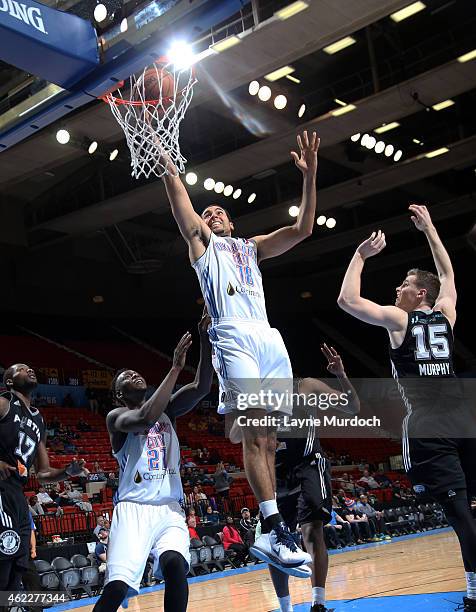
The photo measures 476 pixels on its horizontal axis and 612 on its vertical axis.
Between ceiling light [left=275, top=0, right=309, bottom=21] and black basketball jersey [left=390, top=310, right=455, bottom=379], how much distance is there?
749cm

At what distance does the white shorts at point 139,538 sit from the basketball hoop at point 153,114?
7.51ft

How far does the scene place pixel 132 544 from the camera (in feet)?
15.5

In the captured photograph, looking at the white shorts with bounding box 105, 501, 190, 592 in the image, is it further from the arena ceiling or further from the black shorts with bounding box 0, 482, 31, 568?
the arena ceiling

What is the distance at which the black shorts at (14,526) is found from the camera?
5121 mm

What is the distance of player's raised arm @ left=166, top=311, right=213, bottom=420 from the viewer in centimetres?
522

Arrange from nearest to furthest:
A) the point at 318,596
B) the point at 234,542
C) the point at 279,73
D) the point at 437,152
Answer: the point at 318,596
the point at 234,542
the point at 279,73
the point at 437,152

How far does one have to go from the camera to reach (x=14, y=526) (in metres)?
5.21

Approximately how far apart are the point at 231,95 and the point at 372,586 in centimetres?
998

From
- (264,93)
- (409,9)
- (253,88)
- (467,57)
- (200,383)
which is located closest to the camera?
(200,383)

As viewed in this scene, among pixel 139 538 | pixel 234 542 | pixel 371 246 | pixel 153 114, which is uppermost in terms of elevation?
pixel 153 114

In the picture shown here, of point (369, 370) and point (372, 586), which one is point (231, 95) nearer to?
point (372, 586)

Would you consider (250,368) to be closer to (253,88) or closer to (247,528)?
(247,528)

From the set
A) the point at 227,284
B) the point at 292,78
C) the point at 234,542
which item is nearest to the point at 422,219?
the point at 227,284

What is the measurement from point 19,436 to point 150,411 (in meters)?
1.18
